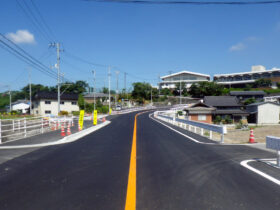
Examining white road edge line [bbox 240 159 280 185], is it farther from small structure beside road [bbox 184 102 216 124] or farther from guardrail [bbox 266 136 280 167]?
small structure beside road [bbox 184 102 216 124]

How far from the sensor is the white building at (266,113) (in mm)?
45531

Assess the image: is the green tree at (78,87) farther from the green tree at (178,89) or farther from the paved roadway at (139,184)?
the paved roadway at (139,184)

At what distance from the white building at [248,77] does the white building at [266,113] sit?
117 feet

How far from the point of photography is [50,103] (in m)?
53.6

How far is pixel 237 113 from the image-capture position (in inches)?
1836

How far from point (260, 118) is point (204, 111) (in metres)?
12.0

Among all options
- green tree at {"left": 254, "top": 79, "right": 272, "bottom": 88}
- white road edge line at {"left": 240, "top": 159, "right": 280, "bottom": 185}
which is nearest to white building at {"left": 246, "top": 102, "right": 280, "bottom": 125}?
green tree at {"left": 254, "top": 79, "right": 272, "bottom": 88}

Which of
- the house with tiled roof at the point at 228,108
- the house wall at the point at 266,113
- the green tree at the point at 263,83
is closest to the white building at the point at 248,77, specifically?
the green tree at the point at 263,83

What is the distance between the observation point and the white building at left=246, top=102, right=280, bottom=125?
149ft

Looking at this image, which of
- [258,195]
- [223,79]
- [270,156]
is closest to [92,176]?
[258,195]

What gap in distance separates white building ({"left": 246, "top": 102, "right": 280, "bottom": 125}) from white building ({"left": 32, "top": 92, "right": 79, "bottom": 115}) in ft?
144

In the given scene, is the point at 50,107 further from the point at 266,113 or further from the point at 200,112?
the point at 266,113

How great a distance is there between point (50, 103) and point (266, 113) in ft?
163

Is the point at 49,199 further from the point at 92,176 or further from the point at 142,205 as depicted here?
the point at 142,205
